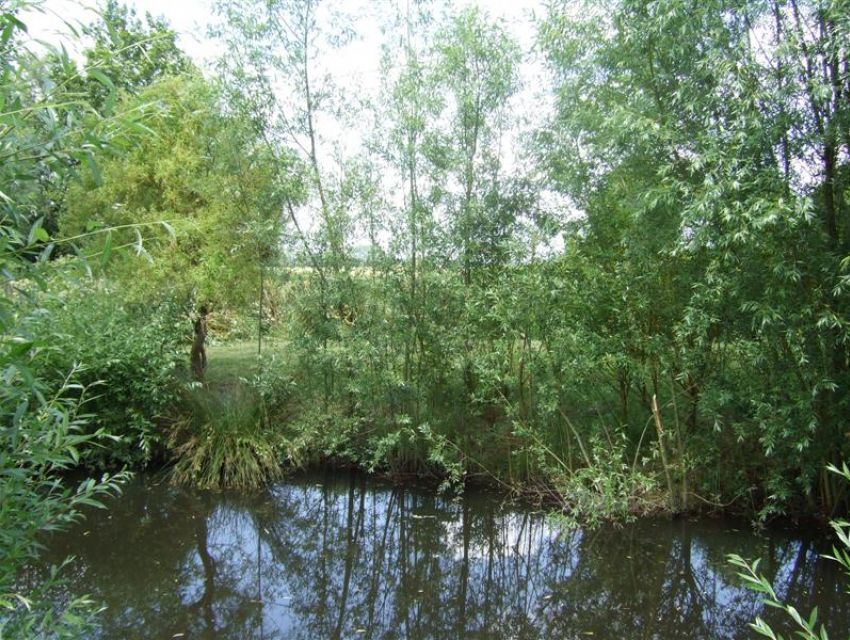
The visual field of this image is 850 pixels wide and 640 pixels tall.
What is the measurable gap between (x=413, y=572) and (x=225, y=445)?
3.22 metres

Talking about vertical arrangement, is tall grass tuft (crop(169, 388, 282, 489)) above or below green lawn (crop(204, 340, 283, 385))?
below

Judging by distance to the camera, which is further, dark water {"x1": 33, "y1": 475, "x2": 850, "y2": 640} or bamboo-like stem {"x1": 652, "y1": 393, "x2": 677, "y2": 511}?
bamboo-like stem {"x1": 652, "y1": 393, "x2": 677, "y2": 511}

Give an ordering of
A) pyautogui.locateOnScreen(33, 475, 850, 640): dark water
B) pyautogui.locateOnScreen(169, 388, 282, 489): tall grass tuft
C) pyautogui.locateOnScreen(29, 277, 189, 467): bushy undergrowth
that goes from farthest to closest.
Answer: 1. pyautogui.locateOnScreen(169, 388, 282, 489): tall grass tuft
2. pyautogui.locateOnScreen(29, 277, 189, 467): bushy undergrowth
3. pyautogui.locateOnScreen(33, 475, 850, 640): dark water

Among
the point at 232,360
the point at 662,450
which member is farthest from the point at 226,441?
the point at 662,450

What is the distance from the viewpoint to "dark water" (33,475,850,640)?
15.9ft

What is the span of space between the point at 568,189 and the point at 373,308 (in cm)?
260

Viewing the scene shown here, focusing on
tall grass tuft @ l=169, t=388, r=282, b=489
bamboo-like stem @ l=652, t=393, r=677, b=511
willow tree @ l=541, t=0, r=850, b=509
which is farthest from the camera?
tall grass tuft @ l=169, t=388, r=282, b=489

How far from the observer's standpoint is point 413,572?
5859 mm

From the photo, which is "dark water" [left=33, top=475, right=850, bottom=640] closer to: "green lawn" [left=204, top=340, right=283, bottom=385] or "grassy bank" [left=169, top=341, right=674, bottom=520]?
"grassy bank" [left=169, top=341, right=674, bottom=520]

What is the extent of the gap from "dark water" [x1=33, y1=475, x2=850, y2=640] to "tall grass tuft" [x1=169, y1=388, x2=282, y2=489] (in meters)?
0.33

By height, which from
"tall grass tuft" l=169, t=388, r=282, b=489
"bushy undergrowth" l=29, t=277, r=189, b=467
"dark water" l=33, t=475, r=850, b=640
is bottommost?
"dark water" l=33, t=475, r=850, b=640

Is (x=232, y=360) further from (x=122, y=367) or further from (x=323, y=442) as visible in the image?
(x=323, y=442)

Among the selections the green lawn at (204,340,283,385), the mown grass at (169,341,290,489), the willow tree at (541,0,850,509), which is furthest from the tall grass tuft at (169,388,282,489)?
the willow tree at (541,0,850,509)

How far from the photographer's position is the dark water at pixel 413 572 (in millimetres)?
4855
